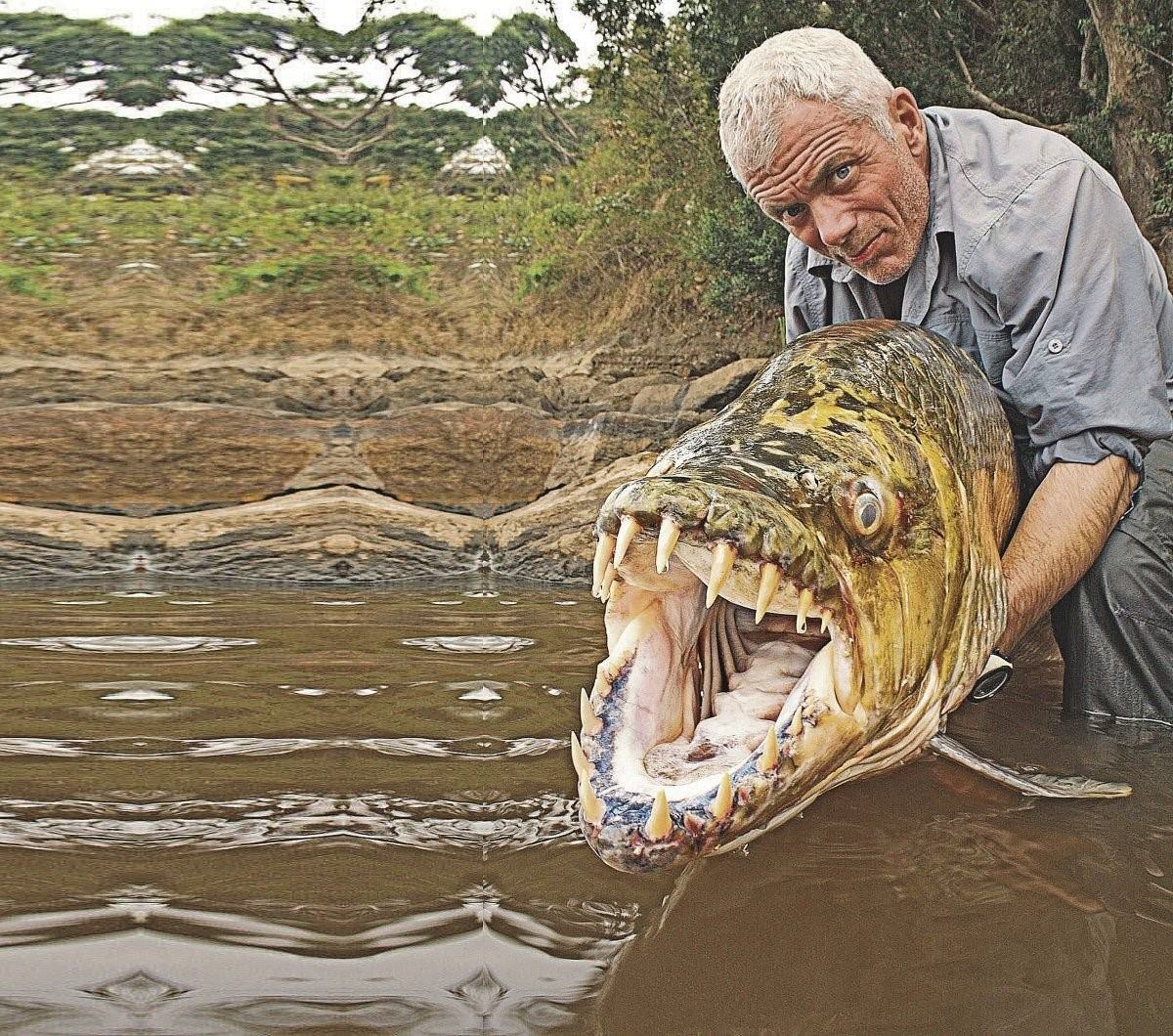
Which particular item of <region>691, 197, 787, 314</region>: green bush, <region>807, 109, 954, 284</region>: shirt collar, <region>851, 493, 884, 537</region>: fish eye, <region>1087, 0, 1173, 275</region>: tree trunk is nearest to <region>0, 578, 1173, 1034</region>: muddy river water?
<region>851, 493, 884, 537</region>: fish eye

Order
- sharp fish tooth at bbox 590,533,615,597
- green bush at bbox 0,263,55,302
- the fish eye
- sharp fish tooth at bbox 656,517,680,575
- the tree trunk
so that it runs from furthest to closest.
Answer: green bush at bbox 0,263,55,302
the tree trunk
the fish eye
sharp fish tooth at bbox 590,533,615,597
sharp fish tooth at bbox 656,517,680,575

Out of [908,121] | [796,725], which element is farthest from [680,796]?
[908,121]

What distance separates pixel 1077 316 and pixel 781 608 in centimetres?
140

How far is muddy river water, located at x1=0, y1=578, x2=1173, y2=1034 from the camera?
1352mm

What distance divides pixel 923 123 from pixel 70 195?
883 centimetres

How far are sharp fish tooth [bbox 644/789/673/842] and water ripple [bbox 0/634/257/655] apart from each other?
8.12 feet

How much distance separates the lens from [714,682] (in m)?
2.11

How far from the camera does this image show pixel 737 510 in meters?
1.75

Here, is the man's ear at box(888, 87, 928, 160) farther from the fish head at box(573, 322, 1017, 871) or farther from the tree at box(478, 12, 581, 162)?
the tree at box(478, 12, 581, 162)

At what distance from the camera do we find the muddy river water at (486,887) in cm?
135

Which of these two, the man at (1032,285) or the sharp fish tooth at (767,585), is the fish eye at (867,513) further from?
the man at (1032,285)

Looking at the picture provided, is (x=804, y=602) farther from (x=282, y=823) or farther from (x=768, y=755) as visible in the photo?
(x=282, y=823)

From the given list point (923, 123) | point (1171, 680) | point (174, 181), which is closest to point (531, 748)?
point (1171, 680)

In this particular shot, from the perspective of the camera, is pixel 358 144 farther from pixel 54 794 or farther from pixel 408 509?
pixel 54 794
